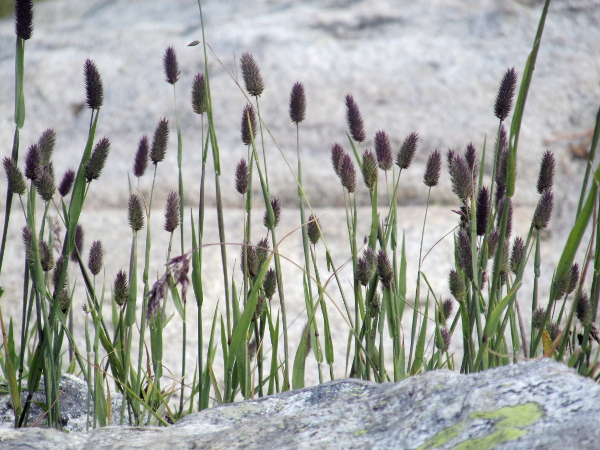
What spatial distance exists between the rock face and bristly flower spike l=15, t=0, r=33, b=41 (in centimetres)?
65

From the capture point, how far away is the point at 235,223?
9.48ft

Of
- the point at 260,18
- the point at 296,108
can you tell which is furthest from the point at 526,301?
the point at 260,18

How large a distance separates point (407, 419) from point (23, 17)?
2.90 feet

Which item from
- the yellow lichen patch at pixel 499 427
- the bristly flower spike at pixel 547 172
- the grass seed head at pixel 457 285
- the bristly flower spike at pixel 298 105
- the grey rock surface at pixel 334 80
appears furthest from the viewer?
the grey rock surface at pixel 334 80

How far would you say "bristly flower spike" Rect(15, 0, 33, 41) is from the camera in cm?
108

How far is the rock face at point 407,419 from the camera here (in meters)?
0.70

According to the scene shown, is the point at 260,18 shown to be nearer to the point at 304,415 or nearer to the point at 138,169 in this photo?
the point at 138,169

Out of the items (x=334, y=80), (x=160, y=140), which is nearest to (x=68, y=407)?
(x=160, y=140)

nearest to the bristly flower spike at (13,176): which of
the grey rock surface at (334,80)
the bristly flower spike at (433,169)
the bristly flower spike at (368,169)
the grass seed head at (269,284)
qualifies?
the grass seed head at (269,284)

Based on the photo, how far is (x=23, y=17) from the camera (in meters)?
1.09

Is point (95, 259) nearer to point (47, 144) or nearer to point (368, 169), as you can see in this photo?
point (47, 144)

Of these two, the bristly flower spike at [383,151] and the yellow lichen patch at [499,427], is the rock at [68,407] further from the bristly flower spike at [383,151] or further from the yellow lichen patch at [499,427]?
the yellow lichen patch at [499,427]

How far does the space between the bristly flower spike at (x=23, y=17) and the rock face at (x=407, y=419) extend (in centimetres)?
65

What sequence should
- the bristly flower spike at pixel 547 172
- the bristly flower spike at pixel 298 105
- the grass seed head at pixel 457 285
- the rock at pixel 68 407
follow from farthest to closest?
the rock at pixel 68 407
the bristly flower spike at pixel 298 105
the bristly flower spike at pixel 547 172
the grass seed head at pixel 457 285
